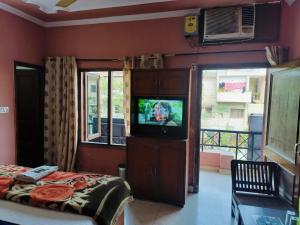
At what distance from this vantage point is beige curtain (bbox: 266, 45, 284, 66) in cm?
279

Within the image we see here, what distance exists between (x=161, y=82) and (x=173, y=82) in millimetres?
174

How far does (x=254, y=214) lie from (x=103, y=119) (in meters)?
3.01

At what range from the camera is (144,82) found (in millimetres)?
3189

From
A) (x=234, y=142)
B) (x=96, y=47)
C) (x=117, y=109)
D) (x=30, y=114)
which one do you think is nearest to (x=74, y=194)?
(x=117, y=109)

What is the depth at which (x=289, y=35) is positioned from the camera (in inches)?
106

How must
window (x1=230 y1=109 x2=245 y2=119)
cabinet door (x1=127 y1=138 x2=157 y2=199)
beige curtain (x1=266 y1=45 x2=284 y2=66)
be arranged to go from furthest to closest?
1. window (x1=230 y1=109 x2=245 y2=119)
2. cabinet door (x1=127 y1=138 x2=157 y2=199)
3. beige curtain (x1=266 y1=45 x2=284 y2=66)

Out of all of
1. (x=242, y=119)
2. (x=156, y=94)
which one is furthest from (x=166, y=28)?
(x=242, y=119)

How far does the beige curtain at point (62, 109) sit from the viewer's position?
3.78m

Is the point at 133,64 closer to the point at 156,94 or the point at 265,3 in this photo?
the point at 156,94

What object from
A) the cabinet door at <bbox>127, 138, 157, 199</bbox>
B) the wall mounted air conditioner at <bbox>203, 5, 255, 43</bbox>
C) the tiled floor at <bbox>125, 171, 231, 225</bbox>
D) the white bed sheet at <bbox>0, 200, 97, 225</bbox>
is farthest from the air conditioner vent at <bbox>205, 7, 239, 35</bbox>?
the white bed sheet at <bbox>0, 200, 97, 225</bbox>

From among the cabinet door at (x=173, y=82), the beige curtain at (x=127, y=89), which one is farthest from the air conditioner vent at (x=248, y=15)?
the beige curtain at (x=127, y=89)

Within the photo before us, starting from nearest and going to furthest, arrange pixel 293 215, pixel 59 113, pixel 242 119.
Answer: pixel 293 215
pixel 59 113
pixel 242 119

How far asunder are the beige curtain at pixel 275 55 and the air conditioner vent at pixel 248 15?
452mm

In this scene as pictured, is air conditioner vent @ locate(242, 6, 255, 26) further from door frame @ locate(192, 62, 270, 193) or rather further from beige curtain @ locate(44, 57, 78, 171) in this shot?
beige curtain @ locate(44, 57, 78, 171)
